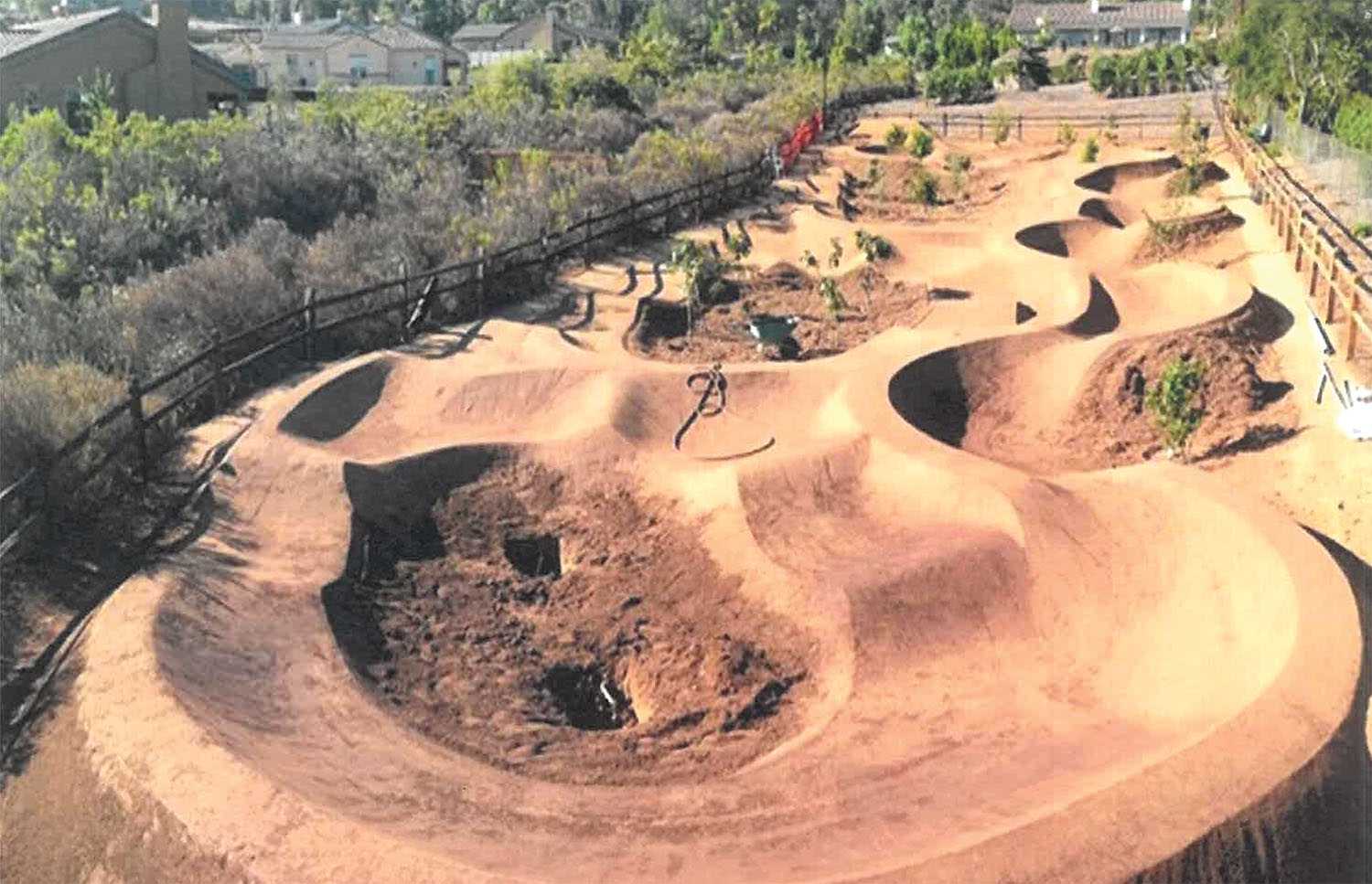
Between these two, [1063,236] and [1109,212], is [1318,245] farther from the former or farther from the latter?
[1109,212]

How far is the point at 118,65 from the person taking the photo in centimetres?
4156

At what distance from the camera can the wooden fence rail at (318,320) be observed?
13383 millimetres

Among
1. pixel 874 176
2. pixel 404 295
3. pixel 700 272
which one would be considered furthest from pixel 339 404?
pixel 874 176

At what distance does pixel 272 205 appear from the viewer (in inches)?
1189

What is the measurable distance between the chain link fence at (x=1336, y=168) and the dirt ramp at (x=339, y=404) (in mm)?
21681

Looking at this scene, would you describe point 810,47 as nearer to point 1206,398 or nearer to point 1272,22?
point 1272,22

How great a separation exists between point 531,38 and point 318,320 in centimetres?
8837

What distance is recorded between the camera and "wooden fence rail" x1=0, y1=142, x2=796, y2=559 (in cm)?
1338

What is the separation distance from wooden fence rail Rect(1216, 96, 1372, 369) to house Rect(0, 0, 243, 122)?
32079mm

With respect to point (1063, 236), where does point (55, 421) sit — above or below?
above

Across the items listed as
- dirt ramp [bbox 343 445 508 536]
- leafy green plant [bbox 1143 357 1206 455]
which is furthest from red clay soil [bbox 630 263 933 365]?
leafy green plant [bbox 1143 357 1206 455]

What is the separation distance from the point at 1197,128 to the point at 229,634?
43.8m

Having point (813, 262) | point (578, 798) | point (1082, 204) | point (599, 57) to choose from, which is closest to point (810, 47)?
point (599, 57)

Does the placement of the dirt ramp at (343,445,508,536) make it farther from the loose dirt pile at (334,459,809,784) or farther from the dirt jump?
the loose dirt pile at (334,459,809,784)
